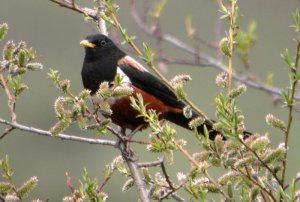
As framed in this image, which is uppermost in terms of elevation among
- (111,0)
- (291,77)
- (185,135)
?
(185,135)

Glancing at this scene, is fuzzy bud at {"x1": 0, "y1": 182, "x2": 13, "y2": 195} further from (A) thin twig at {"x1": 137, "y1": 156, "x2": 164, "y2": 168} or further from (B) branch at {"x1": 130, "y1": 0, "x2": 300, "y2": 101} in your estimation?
(B) branch at {"x1": 130, "y1": 0, "x2": 300, "y2": 101}

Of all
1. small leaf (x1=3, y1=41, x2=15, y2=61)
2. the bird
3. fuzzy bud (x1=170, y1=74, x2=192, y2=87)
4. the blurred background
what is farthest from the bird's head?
the blurred background

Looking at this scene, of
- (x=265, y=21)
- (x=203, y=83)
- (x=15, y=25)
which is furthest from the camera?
(x=15, y=25)

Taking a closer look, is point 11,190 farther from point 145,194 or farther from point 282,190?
point 282,190

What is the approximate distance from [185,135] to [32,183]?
683 inches

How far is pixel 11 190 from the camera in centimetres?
363

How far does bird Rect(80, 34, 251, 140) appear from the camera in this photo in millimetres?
5309

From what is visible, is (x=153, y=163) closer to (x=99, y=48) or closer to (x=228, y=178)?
(x=228, y=178)

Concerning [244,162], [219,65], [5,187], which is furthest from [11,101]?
[219,65]

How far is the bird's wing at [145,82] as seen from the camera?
5.54 metres

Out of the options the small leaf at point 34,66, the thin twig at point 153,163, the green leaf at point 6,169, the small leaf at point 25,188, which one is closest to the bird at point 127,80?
the thin twig at point 153,163

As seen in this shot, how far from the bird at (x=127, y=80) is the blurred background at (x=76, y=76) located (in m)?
14.5

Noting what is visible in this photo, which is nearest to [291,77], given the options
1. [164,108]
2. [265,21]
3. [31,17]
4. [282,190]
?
[282,190]

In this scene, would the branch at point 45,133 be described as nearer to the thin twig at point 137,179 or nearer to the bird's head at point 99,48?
the thin twig at point 137,179
